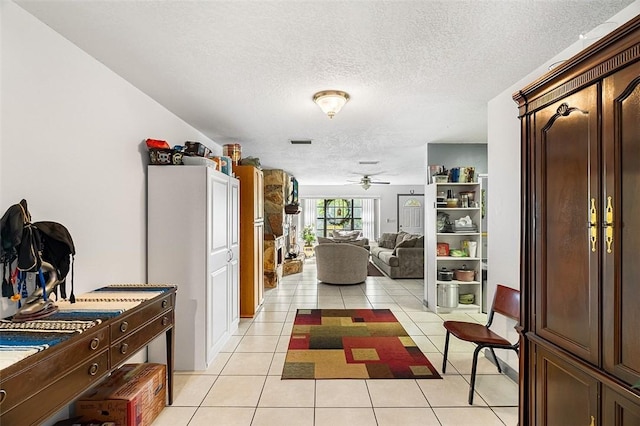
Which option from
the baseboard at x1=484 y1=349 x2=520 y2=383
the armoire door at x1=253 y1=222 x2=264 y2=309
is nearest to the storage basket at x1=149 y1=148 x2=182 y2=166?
the armoire door at x1=253 y1=222 x2=264 y2=309

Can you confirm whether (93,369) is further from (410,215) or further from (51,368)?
(410,215)

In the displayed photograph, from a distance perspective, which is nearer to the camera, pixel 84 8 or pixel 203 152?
pixel 84 8

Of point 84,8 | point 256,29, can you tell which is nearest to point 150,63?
point 84,8

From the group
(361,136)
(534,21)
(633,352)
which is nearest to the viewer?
(633,352)

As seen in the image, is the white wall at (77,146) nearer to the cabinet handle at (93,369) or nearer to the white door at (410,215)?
the cabinet handle at (93,369)

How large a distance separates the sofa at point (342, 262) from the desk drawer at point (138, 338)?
4.18 meters

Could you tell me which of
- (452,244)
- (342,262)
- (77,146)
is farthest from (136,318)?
(342,262)

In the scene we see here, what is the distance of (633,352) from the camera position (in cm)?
117

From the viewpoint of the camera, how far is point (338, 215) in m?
11.7

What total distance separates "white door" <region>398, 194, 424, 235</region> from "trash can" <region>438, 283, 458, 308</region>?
260 inches

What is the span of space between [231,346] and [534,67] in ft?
12.2

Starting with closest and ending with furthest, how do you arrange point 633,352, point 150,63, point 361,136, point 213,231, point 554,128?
point 633,352, point 554,128, point 150,63, point 213,231, point 361,136

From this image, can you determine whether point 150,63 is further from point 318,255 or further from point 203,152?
point 318,255

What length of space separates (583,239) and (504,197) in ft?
5.54
